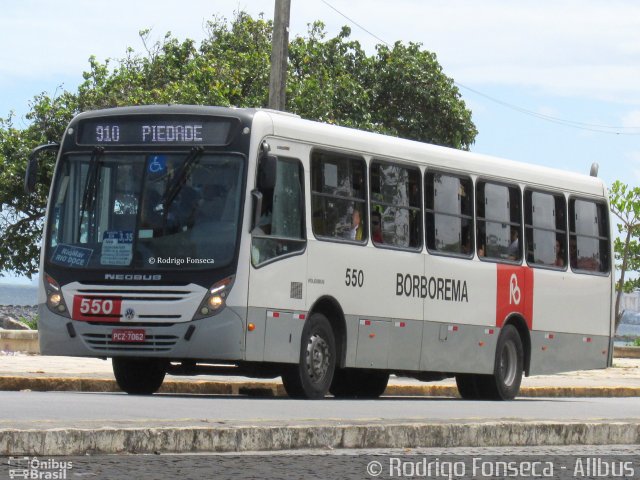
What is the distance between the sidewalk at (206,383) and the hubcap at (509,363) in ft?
6.73

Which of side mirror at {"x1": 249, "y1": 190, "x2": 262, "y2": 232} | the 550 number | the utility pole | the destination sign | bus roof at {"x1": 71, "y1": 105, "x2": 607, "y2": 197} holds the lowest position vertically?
the 550 number

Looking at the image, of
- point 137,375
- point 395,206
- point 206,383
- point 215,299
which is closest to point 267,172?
point 215,299

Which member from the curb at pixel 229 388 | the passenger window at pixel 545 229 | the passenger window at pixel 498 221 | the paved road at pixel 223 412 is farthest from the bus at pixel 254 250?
the passenger window at pixel 545 229

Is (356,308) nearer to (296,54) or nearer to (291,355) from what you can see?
(291,355)

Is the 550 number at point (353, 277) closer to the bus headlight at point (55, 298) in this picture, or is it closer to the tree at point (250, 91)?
the bus headlight at point (55, 298)

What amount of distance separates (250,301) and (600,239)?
316 inches

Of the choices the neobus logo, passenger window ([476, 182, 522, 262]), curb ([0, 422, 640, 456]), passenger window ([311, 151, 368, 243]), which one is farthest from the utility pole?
curb ([0, 422, 640, 456])

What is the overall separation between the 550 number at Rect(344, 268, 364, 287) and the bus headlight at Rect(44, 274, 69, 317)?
3.14 metres

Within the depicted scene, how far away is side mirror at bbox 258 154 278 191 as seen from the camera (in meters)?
15.4

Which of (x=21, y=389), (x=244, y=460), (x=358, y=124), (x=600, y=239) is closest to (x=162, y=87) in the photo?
(x=358, y=124)

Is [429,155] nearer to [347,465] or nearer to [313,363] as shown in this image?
[313,363]

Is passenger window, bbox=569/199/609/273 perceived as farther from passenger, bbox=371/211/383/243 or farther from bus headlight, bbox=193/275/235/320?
bus headlight, bbox=193/275/235/320

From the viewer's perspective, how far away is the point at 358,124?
49719 millimetres

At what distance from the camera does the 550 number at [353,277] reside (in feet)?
55.5
